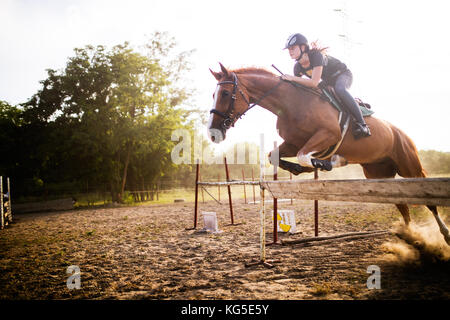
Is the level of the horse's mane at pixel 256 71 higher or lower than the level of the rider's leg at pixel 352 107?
higher

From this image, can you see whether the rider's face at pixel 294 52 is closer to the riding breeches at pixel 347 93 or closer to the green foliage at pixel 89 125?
the riding breeches at pixel 347 93

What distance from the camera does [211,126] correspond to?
3061mm

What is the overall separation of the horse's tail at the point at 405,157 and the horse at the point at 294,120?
0.93 feet

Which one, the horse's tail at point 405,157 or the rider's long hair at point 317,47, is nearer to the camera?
the rider's long hair at point 317,47

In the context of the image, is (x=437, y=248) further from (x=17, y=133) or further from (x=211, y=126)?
(x=17, y=133)

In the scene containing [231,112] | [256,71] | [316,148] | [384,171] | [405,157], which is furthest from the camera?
[384,171]

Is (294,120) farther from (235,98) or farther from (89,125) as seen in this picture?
(89,125)

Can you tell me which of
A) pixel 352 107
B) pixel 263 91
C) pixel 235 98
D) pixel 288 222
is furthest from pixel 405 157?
pixel 288 222

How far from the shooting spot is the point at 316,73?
317 centimetres

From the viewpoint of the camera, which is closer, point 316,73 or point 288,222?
point 316,73

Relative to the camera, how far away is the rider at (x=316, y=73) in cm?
318

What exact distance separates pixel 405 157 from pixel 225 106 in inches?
111

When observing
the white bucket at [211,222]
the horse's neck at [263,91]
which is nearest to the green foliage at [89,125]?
the white bucket at [211,222]
